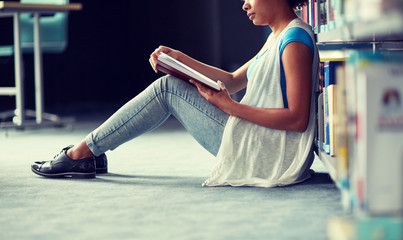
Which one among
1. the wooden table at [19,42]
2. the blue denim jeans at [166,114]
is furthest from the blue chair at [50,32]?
the blue denim jeans at [166,114]

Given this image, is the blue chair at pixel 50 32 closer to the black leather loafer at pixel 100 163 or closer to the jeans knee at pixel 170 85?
the black leather loafer at pixel 100 163

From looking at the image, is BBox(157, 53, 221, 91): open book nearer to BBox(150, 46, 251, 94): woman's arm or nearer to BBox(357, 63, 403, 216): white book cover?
BBox(150, 46, 251, 94): woman's arm

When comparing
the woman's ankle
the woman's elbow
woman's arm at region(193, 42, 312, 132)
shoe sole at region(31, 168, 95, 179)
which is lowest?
shoe sole at region(31, 168, 95, 179)

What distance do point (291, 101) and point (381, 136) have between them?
76 centimetres

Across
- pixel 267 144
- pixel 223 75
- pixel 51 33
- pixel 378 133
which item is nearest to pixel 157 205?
pixel 267 144

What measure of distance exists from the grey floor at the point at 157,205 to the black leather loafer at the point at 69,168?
0.03 metres

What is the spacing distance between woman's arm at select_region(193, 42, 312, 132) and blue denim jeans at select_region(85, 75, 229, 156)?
0.09 meters

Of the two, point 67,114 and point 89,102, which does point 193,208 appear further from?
point 89,102

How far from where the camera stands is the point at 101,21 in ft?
19.0

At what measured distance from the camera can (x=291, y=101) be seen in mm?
1681

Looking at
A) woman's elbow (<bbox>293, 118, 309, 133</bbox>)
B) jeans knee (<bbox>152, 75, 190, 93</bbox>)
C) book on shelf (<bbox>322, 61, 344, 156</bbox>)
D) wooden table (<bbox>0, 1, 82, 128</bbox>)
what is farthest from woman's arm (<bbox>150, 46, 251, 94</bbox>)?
wooden table (<bbox>0, 1, 82, 128</bbox>)

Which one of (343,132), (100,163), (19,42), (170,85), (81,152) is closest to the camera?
(343,132)

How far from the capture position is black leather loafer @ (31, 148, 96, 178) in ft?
6.57

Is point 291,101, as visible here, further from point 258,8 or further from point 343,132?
point 343,132
